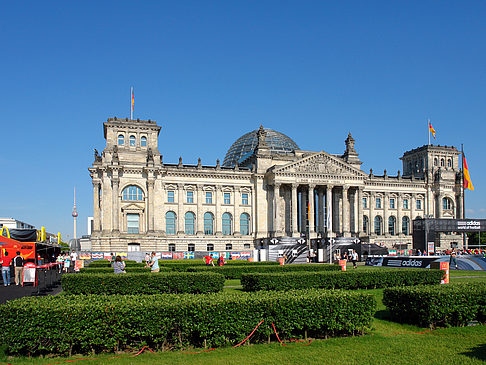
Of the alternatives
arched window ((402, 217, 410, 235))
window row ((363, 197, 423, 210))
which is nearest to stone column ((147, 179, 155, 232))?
window row ((363, 197, 423, 210))

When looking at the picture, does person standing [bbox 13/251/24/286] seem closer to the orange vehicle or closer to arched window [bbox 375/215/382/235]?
the orange vehicle

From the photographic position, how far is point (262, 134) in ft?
260

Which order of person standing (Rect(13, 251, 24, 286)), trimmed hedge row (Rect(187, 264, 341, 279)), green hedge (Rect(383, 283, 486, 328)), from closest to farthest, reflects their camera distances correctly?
1. green hedge (Rect(383, 283, 486, 328))
2. person standing (Rect(13, 251, 24, 286))
3. trimmed hedge row (Rect(187, 264, 341, 279))

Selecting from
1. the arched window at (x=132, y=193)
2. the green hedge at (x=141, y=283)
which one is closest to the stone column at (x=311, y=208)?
the arched window at (x=132, y=193)

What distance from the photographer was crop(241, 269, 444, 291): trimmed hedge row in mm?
25562

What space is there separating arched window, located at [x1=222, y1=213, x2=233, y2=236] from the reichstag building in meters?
0.18

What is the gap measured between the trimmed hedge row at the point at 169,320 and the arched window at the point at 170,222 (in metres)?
60.0

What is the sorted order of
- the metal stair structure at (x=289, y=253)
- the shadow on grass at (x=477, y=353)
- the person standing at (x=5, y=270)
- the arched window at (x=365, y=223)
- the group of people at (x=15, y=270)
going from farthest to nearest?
the arched window at (x=365, y=223) → the metal stair structure at (x=289, y=253) → the group of people at (x=15, y=270) → the person standing at (x=5, y=270) → the shadow on grass at (x=477, y=353)

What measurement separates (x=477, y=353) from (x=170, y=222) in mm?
64762

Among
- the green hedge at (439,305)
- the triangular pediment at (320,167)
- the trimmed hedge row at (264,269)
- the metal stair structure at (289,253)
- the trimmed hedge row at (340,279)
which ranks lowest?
the metal stair structure at (289,253)

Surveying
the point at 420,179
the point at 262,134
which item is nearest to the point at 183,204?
the point at 262,134

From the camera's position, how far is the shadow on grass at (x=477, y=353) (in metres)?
12.9

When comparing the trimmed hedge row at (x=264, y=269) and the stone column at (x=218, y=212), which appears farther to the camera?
the stone column at (x=218, y=212)

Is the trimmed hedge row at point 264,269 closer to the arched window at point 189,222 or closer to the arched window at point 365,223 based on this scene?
the arched window at point 189,222
